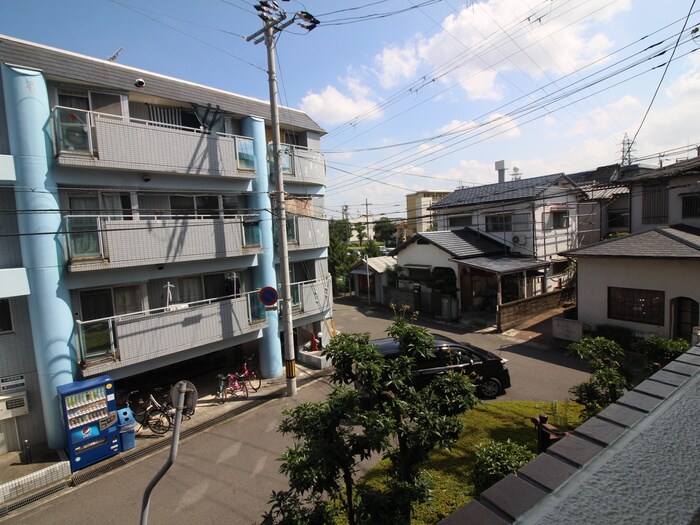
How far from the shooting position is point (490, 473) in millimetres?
5316

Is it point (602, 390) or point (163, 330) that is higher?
point (163, 330)

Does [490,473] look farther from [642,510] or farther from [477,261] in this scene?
[477,261]

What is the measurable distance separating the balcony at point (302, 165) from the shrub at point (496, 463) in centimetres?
1023

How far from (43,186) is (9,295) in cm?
251

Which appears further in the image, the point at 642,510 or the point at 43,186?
the point at 43,186

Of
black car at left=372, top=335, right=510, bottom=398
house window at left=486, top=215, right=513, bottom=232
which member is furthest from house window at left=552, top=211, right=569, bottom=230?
black car at left=372, top=335, right=510, bottom=398

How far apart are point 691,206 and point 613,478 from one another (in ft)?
69.0

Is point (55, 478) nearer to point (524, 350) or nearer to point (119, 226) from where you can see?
point (119, 226)

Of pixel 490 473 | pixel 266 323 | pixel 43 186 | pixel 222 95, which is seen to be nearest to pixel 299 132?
pixel 222 95

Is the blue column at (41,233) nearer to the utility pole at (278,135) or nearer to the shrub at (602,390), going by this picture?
the utility pole at (278,135)

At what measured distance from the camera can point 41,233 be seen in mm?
8125

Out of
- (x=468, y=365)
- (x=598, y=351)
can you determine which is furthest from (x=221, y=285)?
(x=598, y=351)

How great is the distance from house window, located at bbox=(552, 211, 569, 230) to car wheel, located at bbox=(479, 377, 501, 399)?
15.7 meters

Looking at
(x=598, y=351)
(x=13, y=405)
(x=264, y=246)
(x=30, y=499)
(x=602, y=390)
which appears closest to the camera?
(x=602, y=390)
